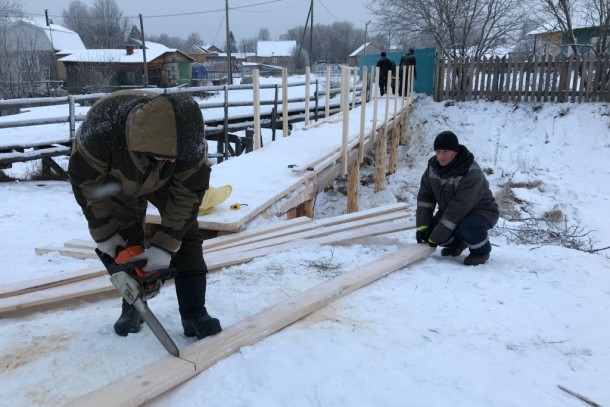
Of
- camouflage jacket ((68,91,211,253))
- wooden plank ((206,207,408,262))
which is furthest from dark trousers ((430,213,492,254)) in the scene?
camouflage jacket ((68,91,211,253))

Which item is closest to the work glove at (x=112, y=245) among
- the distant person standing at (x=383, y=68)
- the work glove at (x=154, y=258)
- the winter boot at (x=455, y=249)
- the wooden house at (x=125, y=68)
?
the work glove at (x=154, y=258)

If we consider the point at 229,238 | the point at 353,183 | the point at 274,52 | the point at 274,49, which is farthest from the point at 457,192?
the point at 274,49

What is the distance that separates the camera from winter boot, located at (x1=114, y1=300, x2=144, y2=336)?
2658 mm

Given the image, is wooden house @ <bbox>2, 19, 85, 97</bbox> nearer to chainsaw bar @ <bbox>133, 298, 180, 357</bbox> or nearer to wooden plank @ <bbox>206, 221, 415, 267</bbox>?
wooden plank @ <bbox>206, 221, 415, 267</bbox>

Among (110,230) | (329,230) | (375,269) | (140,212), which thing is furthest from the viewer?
(329,230)

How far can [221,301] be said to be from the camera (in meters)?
3.16

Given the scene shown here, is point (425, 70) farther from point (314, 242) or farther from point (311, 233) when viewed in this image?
point (314, 242)

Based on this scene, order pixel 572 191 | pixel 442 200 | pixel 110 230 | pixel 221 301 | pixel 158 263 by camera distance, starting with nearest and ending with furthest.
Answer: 1. pixel 158 263
2. pixel 110 230
3. pixel 221 301
4. pixel 442 200
5. pixel 572 191

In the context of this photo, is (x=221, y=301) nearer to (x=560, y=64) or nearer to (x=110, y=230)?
(x=110, y=230)

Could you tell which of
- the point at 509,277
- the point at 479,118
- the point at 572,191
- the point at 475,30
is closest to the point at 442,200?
the point at 509,277

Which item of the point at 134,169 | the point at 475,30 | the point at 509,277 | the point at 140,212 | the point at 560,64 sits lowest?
the point at 509,277

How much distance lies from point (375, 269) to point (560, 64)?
14.6 m

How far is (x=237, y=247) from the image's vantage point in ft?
13.9

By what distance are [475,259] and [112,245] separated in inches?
121
